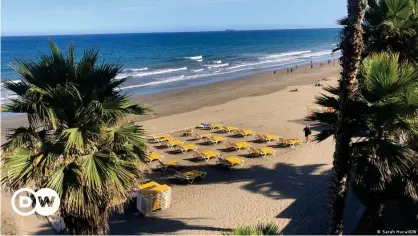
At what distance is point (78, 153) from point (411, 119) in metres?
5.36

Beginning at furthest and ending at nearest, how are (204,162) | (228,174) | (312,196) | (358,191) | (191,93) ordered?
(191,93) < (204,162) < (228,174) < (312,196) < (358,191)

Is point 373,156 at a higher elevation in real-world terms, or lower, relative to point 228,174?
higher

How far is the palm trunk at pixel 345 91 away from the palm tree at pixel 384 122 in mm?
208

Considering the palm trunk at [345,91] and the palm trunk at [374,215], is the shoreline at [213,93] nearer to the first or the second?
the palm trunk at [374,215]

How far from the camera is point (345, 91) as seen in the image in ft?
18.4

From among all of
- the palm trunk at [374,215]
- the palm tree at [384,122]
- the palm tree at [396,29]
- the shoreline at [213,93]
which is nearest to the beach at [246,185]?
the shoreline at [213,93]

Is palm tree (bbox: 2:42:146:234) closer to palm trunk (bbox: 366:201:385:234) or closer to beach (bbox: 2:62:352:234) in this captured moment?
beach (bbox: 2:62:352:234)

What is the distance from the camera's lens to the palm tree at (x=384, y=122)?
5672mm

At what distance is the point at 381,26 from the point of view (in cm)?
886

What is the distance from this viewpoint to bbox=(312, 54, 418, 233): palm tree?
5.67m

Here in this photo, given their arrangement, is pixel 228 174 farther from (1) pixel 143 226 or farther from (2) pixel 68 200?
(2) pixel 68 200

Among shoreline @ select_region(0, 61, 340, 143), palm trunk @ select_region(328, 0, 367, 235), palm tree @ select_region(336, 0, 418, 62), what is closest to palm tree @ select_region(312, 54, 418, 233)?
palm trunk @ select_region(328, 0, 367, 235)

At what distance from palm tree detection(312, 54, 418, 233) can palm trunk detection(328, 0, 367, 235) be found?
21cm

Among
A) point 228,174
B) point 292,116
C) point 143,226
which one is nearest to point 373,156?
point 143,226
